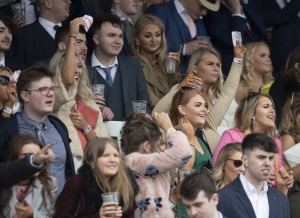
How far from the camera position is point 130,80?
1170 cm

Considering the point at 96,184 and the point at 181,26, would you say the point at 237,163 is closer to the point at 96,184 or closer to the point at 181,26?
the point at 96,184

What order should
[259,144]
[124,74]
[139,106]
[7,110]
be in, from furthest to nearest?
1. [124,74]
2. [139,106]
3. [7,110]
4. [259,144]

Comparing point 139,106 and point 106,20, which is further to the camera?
point 106,20

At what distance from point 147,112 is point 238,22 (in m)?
2.91

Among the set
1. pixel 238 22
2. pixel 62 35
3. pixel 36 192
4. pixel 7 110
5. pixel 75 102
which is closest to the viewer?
pixel 36 192

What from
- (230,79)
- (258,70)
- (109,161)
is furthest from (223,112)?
(109,161)

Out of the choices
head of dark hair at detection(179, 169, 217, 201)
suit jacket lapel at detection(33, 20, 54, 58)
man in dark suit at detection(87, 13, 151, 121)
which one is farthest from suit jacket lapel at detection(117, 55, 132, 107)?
head of dark hair at detection(179, 169, 217, 201)

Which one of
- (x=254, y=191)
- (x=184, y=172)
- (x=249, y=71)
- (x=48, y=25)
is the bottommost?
(x=254, y=191)

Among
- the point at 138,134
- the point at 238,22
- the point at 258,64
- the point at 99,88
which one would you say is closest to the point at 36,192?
the point at 138,134

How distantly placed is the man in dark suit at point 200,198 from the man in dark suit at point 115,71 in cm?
316

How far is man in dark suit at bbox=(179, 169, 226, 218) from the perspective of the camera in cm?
828

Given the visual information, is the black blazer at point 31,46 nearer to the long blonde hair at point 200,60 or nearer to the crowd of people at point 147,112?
the crowd of people at point 147,112

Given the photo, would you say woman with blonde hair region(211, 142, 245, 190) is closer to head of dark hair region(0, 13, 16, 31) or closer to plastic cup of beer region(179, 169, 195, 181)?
plastic cup of beer region(179, 169, 195, 181)

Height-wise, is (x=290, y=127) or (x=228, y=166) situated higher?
(x=290, y=127)
